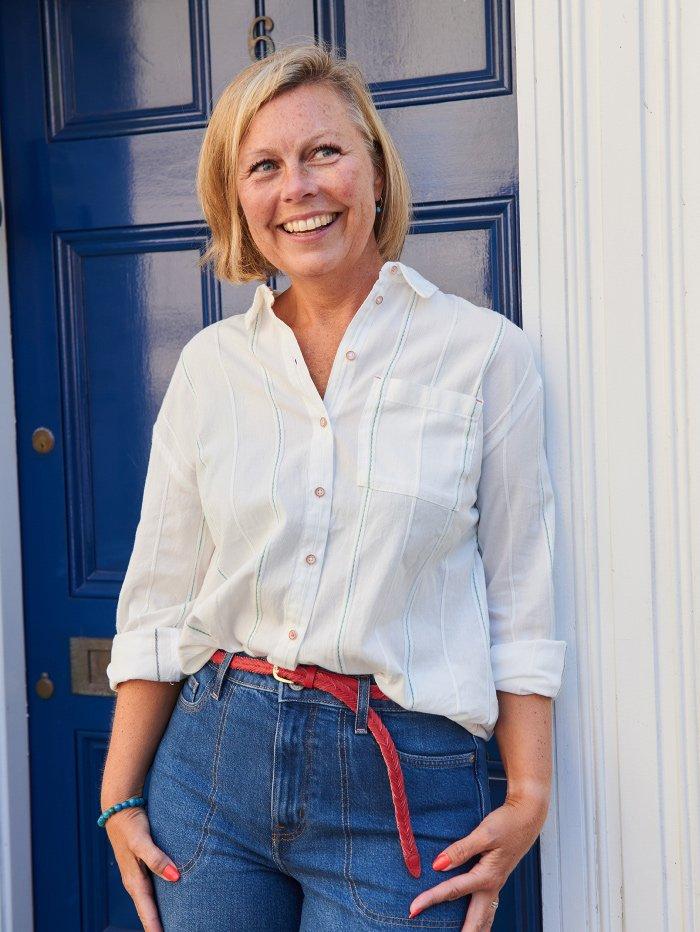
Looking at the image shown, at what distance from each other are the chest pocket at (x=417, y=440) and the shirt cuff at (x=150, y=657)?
43cm

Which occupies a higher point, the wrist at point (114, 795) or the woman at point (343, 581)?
the woman at point (343, 581)

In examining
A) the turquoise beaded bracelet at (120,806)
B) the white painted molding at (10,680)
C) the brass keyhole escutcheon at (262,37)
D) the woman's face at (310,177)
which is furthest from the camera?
the white painted molding at (10,680)

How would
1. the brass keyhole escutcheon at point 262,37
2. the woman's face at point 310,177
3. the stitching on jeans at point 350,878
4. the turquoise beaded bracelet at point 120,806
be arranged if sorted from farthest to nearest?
the brass keyhole escutcheon at point 262,37, the turquoise beaded bracelet at point 120,806, the woman's face at point 310,177, the stitching on jeans at point 350,878

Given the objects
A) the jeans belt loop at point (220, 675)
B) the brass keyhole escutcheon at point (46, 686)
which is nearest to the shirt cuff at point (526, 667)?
the jeans belt loop at point (220, 675)

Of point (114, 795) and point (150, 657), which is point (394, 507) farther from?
point (114, 795)

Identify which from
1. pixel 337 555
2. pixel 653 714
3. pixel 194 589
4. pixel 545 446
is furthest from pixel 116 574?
pixel 653 714

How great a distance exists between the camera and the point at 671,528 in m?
1.42

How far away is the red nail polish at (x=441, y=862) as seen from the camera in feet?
4.06

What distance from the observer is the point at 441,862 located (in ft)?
4.06

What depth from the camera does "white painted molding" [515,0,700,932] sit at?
140 cm

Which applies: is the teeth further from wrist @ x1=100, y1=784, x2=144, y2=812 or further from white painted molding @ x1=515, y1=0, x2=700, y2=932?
wrist @ x1=100, y1=784, x2=144, y2=812

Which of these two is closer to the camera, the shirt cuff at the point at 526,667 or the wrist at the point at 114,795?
the shirt cuff at the point at 526,667

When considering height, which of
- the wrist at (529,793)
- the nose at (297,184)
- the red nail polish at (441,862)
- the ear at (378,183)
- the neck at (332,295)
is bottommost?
the red nail polish at (441,862)

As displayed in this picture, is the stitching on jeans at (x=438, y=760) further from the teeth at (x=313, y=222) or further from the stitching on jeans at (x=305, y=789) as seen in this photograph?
the teeth at (x=313, y=222)
